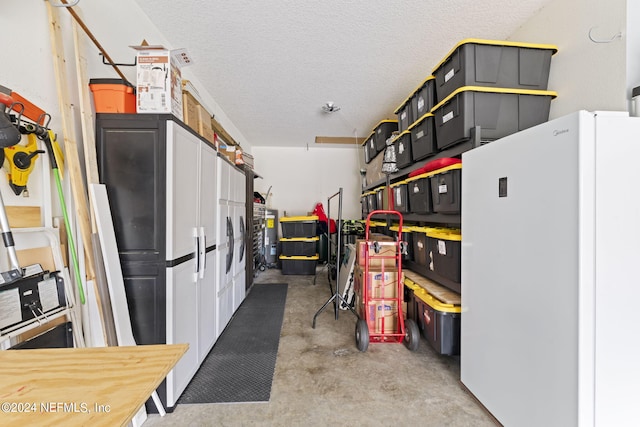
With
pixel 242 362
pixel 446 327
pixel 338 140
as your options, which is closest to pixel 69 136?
pixel 242 362

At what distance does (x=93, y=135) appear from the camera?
4.72 ft

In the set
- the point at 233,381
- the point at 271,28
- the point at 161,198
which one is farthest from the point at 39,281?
the point at 271,28

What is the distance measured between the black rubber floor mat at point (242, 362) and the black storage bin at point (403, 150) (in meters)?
2.24

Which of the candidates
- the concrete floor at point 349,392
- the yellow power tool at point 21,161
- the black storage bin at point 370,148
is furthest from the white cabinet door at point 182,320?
the black storage bin at point 370,148

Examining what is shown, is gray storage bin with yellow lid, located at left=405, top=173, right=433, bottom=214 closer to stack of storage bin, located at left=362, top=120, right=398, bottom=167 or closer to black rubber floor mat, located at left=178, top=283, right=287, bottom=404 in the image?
stack of storage bin, located at left=362, top=120, right=398, bottom=167

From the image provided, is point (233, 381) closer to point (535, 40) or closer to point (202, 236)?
point (202, 236)

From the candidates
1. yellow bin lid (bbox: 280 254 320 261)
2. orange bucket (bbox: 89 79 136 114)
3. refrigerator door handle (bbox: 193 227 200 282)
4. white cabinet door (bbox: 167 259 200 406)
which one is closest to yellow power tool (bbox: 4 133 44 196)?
orange bucket (bbox: 89 79 136 114)

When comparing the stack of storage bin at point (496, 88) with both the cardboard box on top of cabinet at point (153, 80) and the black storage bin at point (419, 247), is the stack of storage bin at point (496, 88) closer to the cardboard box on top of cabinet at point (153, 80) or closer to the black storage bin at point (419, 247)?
the black storage bin at point (419, 247)

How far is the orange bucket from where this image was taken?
150cm

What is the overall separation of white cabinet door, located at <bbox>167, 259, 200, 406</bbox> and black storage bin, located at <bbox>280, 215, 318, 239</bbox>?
9.67 ft

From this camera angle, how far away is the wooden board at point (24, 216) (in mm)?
1060

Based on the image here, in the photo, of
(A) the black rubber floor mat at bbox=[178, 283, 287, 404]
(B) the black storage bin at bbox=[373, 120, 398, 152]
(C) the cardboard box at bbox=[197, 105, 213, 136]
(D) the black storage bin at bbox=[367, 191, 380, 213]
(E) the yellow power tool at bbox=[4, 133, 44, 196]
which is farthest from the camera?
(D) the black storage bin at bbox=[367, 191, 380, 213]

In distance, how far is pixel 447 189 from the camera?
6.40 feet

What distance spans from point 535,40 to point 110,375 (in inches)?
122
